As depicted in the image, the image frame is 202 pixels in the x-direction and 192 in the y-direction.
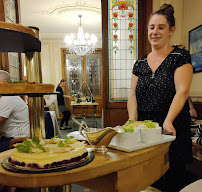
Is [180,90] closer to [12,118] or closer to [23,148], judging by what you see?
[23,148]

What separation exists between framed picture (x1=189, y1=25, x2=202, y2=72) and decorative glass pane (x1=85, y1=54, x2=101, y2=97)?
221 inches

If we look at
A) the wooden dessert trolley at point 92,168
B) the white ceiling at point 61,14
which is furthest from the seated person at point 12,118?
the white ceiling at point 61,14

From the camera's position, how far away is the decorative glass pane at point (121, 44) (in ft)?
12.0

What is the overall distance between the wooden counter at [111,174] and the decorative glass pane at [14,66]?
2.76m

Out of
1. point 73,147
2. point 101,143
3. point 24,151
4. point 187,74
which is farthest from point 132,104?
point 24,151

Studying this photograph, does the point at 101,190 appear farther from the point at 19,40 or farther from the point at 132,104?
the point at 132,104

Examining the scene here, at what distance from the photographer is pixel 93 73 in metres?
9.11

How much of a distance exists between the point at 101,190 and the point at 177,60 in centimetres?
106

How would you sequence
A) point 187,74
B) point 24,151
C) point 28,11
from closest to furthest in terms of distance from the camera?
point 24,151
point 187,74
point 28,11

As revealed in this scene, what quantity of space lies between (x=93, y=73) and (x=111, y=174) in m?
8.47

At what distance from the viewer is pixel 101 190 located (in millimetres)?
787

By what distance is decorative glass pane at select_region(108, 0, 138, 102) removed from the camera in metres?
3.66

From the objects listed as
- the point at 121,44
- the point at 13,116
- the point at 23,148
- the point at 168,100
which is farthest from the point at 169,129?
the point at 121,44

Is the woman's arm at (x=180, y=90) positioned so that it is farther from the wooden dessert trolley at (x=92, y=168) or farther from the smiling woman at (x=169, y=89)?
the wooden dessert trolley at (x=92, y=168)
